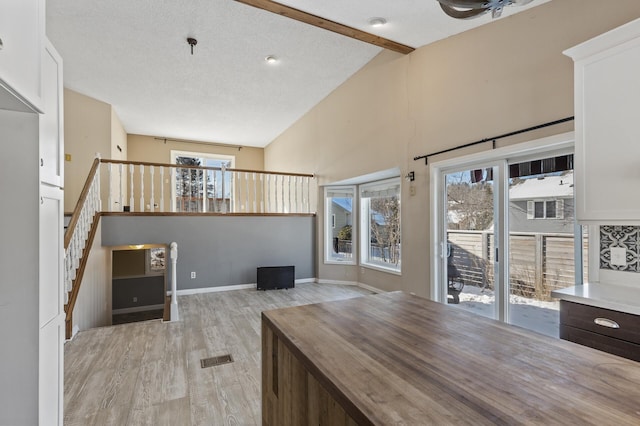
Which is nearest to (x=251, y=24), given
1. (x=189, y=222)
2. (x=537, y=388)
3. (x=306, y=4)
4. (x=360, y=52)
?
(x=306, y=4)

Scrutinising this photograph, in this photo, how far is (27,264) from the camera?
52.8 inches

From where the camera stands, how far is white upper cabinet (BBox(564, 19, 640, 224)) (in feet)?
5.84

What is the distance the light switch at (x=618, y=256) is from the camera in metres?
2.03

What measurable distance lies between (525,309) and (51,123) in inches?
149

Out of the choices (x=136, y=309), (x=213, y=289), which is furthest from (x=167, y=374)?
(x=136, y=309)

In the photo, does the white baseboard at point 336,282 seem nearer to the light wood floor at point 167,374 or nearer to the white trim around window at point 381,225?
the white trim around window at point 381,225

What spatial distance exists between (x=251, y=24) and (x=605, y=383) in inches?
170

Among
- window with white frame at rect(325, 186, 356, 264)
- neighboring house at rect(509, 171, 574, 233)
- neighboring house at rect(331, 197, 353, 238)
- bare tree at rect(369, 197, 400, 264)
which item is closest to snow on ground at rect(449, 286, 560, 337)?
neighboring house at rect(509, 171, 574, 233)

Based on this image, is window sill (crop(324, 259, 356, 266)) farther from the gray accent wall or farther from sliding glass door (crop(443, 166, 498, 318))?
sliding glass door (crop(443, 166, 498, 318))

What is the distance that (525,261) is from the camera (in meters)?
2.84

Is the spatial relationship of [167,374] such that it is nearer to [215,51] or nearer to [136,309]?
[215,51]

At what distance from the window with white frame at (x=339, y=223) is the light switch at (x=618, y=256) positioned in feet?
13.5

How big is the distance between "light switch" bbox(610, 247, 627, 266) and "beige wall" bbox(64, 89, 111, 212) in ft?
23.9

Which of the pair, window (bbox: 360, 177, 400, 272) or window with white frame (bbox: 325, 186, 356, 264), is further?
window with white frame (bbox: 325, 186, 356, 264)
